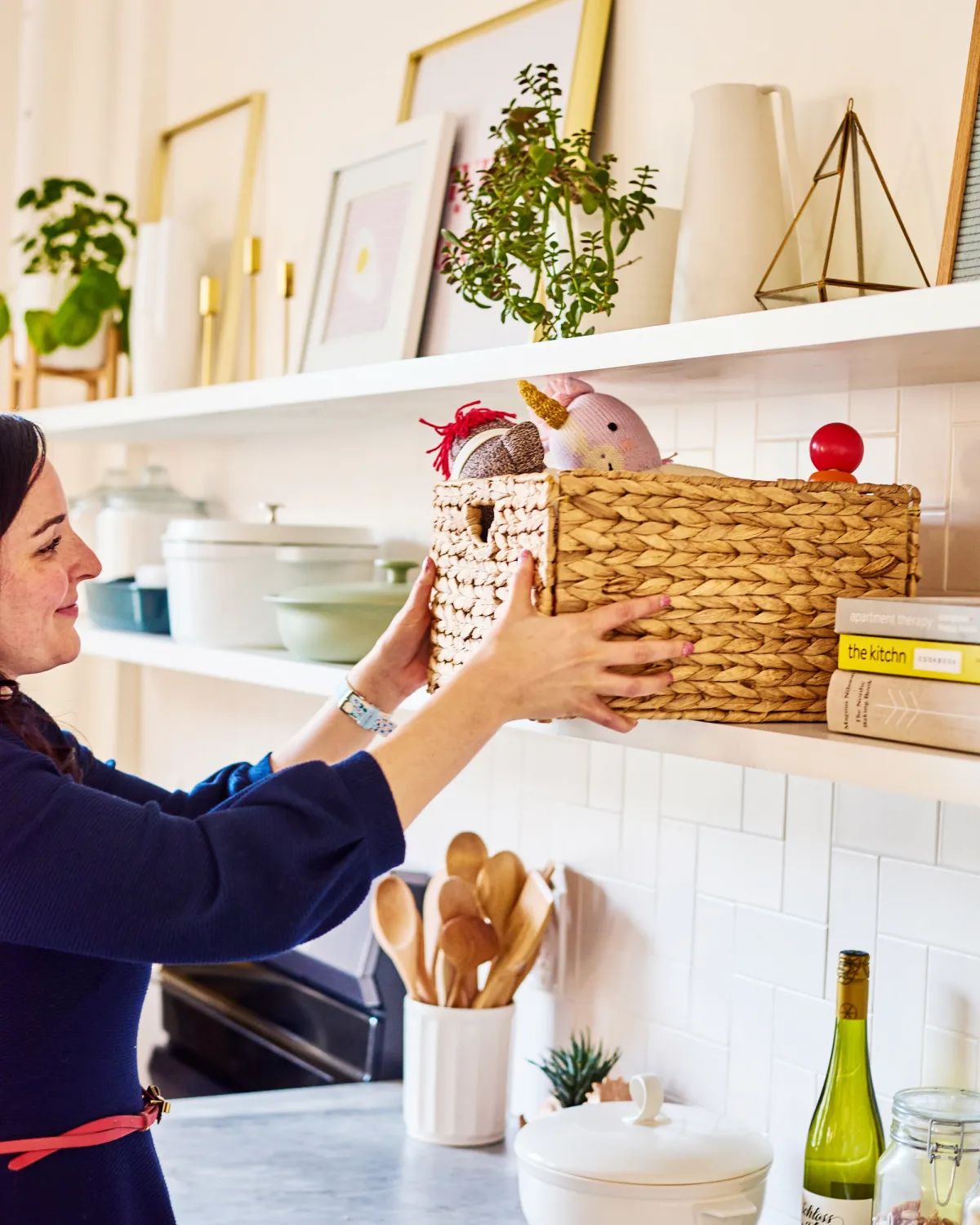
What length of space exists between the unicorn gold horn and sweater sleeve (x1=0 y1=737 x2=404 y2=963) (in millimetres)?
365

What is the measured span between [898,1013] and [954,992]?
76mm

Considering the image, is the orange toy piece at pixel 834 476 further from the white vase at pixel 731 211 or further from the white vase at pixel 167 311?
the white vase at pixel 167 311

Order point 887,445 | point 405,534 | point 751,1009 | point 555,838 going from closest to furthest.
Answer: point 887,445
point 751,1009
point 555,838
point 405,534

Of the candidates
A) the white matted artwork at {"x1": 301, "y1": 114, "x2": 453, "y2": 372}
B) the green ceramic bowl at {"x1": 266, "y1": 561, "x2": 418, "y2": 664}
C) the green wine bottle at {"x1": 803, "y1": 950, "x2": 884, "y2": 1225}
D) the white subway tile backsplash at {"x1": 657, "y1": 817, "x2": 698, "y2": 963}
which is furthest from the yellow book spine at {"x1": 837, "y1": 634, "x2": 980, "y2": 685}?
the white matted artwork at {"x1": 301, "y1": 114, "x2": 453, "y2": 372}

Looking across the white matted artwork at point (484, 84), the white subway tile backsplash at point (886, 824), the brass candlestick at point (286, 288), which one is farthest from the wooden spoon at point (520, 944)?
the brass candlestick at point (286, 288)

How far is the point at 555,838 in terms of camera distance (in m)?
1.92

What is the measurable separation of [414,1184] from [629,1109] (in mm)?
350

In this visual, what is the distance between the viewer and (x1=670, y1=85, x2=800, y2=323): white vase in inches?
56.3

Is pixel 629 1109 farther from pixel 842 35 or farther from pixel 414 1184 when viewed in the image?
pixel 842 35

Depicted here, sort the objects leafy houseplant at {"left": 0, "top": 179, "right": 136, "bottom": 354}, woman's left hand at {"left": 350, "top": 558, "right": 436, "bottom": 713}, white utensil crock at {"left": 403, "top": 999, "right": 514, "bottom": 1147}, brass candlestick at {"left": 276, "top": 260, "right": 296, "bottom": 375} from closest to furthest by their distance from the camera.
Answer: woman's left hand at {"left": 350, "top": 558, "right": 436, "bottom": 713}, white utensil crock at {"left": 403, "top": 999, "right": 514, "bottom": 1147}, brass candlestick at {"left": 276, "top": 260, "right": 296, "bottom": 375}, leafy houseplant at {"left": 0, "top": 179, "right": 136, "bottom": 354}

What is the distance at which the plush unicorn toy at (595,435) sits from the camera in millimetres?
1276

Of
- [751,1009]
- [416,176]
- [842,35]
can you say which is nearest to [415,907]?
[751,1009]

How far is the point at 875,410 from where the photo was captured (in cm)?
147

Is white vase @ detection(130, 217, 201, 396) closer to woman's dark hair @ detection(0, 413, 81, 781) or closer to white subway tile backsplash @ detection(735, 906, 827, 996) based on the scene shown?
Answer: woman's dark hair @ detection(0, 413, 81, 781)
